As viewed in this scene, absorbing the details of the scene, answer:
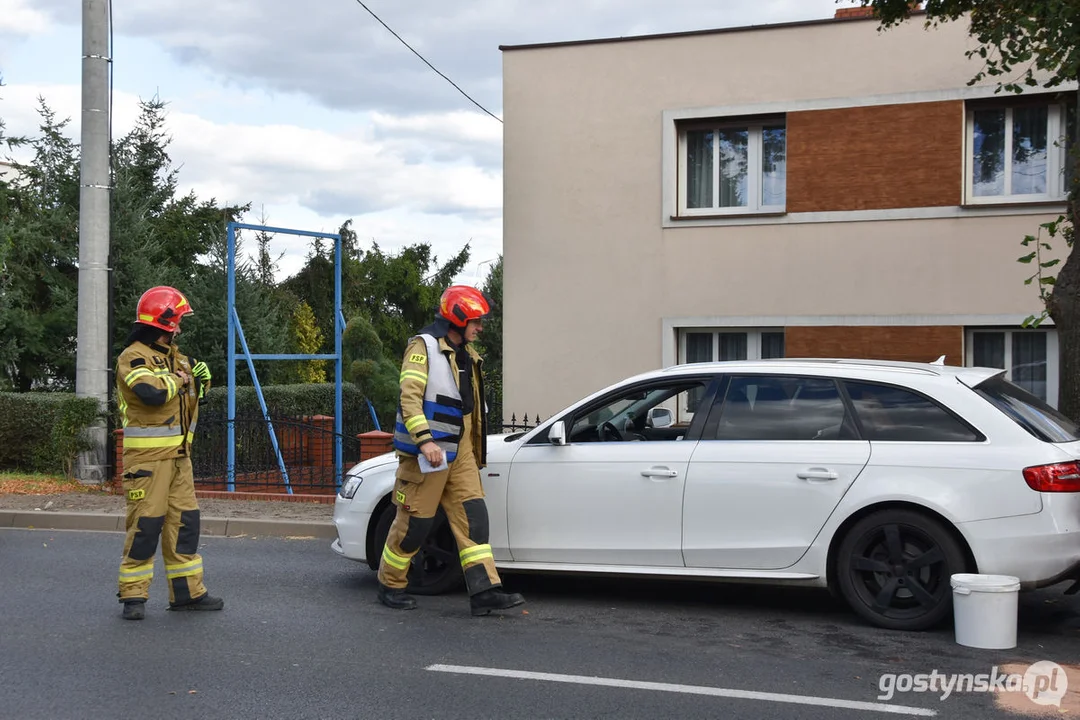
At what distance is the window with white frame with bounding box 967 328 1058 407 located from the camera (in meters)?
13.5

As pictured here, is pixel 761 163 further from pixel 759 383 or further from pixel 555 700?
pixel 555 700

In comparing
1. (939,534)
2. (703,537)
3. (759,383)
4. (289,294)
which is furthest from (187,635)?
(289,294)

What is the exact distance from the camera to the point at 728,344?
14773 mm

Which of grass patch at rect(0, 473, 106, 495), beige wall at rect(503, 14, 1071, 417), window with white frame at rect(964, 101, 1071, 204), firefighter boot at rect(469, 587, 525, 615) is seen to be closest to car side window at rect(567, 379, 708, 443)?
firefighter boot at rect(469, 587, 525, 615)

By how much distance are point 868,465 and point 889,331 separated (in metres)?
7.50

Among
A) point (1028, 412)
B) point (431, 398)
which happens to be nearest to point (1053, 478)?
point (1028, 412)

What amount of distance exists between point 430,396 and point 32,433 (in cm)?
937

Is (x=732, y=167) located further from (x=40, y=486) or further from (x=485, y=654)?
(x=485, y=654)

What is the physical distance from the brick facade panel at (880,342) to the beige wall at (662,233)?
218 millimetres

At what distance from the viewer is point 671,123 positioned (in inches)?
576

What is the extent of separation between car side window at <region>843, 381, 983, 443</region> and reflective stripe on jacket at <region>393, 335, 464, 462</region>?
2349 mm

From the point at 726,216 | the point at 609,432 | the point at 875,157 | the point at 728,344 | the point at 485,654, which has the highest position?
the point at 875,157

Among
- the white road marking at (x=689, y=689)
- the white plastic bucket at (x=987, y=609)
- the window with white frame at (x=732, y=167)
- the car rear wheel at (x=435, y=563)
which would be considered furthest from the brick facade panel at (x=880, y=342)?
the white road marking at (x=689, y=689)

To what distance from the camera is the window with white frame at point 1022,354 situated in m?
13.5
